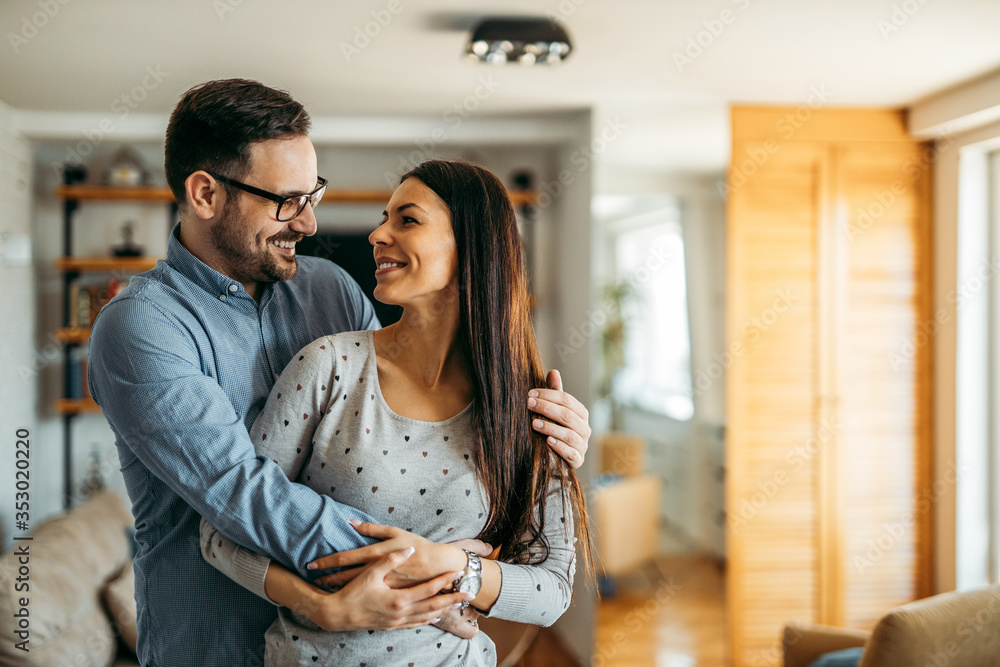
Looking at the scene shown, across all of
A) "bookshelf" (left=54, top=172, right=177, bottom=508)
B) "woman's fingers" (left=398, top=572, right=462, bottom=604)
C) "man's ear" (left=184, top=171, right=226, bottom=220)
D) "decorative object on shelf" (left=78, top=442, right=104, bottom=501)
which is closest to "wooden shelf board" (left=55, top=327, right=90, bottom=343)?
"bookshelf" (left=54, top=172, right=177, bottom=508)

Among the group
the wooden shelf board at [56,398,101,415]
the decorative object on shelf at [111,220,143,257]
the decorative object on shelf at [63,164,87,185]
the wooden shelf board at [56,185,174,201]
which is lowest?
the wooden shelf board at [56,398,101,415]

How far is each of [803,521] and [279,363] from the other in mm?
2854

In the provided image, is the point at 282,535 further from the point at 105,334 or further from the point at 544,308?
the point at 544,308

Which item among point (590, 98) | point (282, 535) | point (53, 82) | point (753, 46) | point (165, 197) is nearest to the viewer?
point (282, 535)

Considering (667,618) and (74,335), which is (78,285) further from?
(667,618)

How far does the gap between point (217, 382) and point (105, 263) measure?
2907mm

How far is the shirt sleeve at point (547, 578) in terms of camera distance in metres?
1.05

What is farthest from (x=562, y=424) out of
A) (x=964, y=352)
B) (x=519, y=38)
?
(x=964, y=352)

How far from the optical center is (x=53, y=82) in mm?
2752

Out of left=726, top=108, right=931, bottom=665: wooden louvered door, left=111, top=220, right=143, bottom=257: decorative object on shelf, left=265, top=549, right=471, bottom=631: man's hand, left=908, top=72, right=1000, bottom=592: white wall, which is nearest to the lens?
left=265, top=549, right=471, bottom=631: man's hand

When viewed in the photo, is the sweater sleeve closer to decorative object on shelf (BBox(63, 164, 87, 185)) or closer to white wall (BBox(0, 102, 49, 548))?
white wall (BBox(0, 102, 49, 548))

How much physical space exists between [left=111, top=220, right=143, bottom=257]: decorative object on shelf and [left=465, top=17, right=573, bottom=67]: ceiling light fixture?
222 cm

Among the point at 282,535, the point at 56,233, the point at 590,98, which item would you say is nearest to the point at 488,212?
the point at 282,535

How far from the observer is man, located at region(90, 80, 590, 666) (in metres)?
0.94
